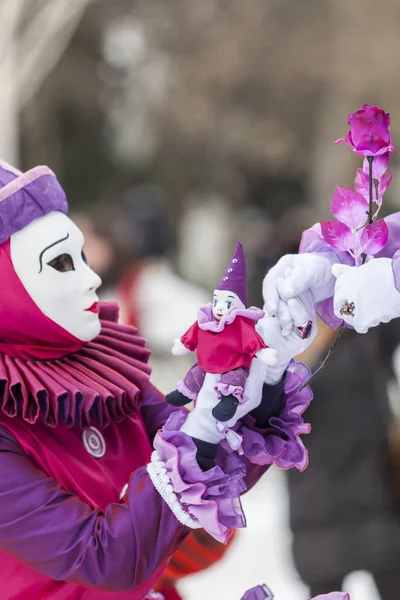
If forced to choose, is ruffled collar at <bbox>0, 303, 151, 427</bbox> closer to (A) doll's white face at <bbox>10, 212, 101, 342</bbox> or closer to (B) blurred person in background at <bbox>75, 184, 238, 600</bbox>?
(A) doll's white face at <bbox>10, 212, 101, 342</bbox>

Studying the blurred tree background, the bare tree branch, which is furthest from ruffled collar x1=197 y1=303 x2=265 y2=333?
the blurred tree background

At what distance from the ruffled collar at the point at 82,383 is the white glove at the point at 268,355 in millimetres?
279

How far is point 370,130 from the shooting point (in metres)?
1.04

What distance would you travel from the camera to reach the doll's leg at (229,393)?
104cm

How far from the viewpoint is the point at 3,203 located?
1.21 meters

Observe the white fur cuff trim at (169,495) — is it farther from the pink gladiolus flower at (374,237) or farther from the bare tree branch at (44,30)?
the bare tree branch at (44,30)

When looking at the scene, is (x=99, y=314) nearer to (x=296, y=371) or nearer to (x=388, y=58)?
(x=296, y=371)

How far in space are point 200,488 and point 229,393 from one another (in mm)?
121

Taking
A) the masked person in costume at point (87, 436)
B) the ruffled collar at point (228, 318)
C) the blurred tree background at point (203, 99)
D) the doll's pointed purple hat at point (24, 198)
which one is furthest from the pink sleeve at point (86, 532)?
the blurred tree background at point (203, 99)

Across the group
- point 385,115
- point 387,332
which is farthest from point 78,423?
point 387,332

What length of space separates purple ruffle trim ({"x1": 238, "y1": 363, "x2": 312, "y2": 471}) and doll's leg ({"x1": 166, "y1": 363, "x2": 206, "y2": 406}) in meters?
0.09

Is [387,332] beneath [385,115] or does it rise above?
beneath

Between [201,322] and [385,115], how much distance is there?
34 cm

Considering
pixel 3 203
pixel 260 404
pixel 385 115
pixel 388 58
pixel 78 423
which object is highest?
pixel 388 58
